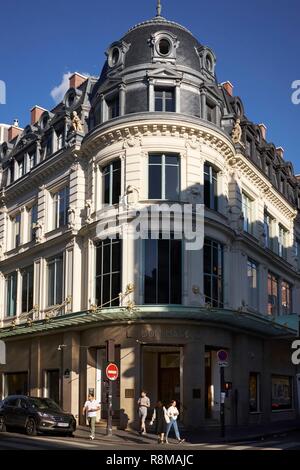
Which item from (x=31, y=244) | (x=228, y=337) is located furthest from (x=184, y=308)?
(x=31, y=244)

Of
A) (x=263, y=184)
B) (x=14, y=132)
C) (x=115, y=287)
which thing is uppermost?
(x=14, y=132)

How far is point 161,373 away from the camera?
31.0 metres

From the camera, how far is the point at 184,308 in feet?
92.6

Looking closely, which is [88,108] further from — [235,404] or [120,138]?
[235,404]

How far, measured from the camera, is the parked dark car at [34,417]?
23.6 m

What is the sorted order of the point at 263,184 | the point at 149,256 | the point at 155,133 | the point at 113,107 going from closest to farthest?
1. the point at 149,256
2. the point at 155,133
3. the point at 113,107
4. the point at 263,184

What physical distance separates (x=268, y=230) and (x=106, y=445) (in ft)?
69.6

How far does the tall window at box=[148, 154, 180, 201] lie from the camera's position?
3000 centimetres

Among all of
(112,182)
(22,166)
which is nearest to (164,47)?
(112,182)

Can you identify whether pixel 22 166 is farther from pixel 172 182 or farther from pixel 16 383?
pixel 172 182

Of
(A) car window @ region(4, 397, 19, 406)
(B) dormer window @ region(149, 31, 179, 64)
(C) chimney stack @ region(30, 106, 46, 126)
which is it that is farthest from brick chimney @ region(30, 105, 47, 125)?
(A) car window @ region(4, 397, 19, 406)

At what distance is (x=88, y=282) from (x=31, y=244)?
282 inches

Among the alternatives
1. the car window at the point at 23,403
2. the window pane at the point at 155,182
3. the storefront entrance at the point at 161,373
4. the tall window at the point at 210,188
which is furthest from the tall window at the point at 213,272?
the car window at the point at 23,403

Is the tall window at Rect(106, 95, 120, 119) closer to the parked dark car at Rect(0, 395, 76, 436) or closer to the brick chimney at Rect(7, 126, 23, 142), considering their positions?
the parked dark car at Rect(0, 395, 76, 436)
